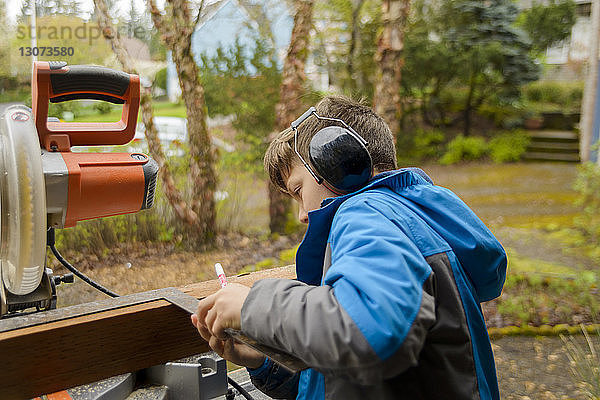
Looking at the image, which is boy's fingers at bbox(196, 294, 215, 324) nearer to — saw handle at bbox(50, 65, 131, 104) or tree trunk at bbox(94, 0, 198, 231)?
saw handle at bbox(50, 65, 131, 104)

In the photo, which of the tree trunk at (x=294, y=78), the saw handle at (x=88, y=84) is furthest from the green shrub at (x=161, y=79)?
the saw handle at (x=88, y=84)

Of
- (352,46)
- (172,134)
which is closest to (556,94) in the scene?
(352,46)

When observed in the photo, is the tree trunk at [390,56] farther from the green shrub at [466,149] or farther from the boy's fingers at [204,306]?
the green shrub at [466,149]

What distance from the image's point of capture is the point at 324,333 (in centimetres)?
68

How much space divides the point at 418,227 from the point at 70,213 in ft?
1.98

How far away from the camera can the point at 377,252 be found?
2.32 feet

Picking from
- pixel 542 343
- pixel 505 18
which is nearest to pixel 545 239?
pixel 542 343

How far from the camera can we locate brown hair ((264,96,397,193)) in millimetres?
1002

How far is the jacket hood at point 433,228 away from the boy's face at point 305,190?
88 mm

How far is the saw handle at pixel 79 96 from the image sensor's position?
39.5 inches

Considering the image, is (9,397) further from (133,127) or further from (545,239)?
(545,239)

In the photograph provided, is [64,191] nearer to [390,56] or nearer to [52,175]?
[52,175]

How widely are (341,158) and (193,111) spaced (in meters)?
2.98

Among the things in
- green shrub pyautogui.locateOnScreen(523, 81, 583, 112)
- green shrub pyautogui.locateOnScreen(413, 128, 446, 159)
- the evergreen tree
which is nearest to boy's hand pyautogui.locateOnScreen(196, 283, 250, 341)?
green shrub pyautogui.locateOnScreen(413, 128, 446, 159)
